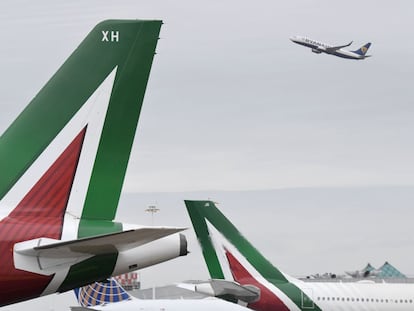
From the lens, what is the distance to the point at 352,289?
51531mm

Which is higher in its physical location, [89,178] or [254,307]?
[254,307]

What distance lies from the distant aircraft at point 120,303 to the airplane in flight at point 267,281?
5.55 feet

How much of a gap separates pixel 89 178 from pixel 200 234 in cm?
3765

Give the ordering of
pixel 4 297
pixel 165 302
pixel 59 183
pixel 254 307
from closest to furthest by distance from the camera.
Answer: pixel 4 297 < pixel 59 183 < pixel 254 307 < pixel 165 302

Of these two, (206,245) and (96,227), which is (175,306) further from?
(96,227)

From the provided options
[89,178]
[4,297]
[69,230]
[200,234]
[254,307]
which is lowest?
[4,297]

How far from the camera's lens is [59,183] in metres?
14.2

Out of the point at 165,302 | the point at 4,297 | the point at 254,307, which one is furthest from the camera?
the point at 165,302

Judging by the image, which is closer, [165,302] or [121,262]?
[121,262]

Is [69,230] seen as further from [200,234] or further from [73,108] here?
[200,234]

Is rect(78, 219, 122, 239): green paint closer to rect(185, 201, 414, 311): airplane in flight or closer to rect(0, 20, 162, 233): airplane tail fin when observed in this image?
rect(0, 20, 162, 233): airplane tail fin

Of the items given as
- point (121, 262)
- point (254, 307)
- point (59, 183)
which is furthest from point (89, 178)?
point (254, 307)

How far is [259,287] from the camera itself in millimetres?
50469

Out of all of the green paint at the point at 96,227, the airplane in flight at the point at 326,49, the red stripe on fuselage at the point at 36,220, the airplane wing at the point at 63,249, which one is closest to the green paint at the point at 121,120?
the green paint at the point at 96,227
